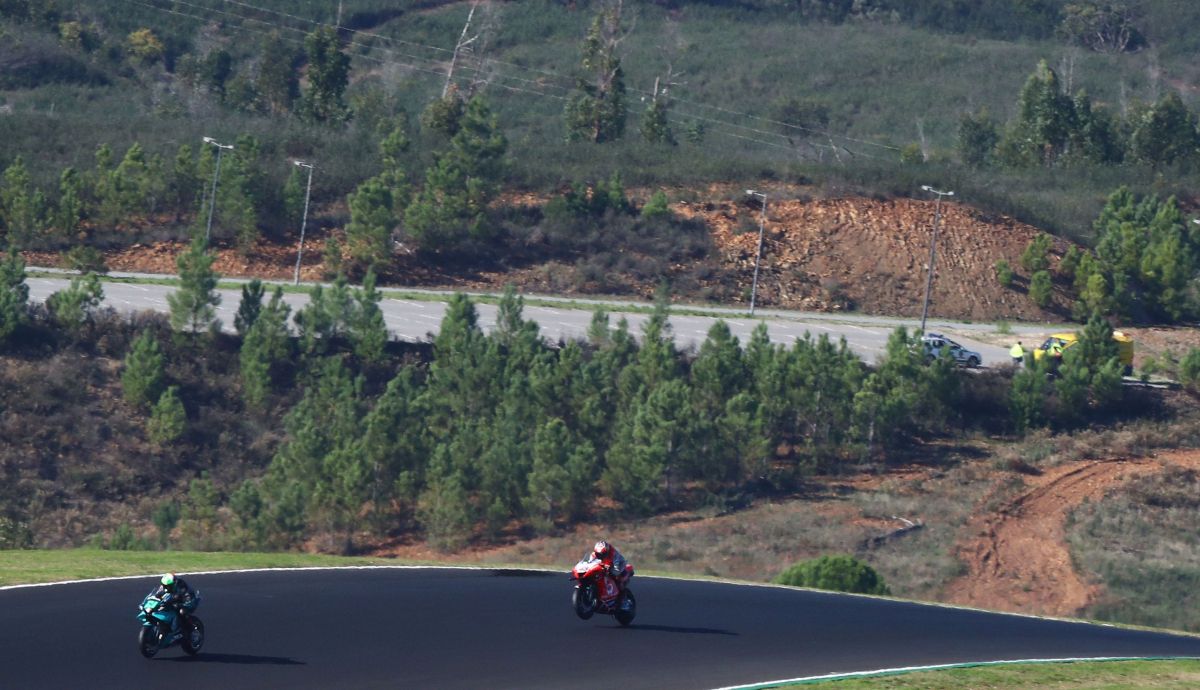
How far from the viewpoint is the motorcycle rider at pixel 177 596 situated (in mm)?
16688

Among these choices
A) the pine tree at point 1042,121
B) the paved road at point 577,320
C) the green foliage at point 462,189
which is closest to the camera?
the paved road at point 577,320

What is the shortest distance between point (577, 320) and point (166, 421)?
2170 cm

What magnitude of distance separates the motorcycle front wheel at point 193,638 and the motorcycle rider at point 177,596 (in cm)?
13

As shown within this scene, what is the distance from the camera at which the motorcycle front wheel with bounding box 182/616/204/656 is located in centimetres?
1686

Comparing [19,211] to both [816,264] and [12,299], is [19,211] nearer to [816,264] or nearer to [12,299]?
[12,299]

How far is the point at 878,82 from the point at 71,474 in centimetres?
11009

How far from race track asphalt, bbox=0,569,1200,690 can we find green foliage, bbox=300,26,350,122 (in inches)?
2886

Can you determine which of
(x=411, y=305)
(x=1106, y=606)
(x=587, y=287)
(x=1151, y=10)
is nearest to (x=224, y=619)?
(x=1106, y=606)

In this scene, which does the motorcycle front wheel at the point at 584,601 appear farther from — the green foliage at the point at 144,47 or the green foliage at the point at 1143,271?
the green foliage at the point at 144,47

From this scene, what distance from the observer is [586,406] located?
46.8 m

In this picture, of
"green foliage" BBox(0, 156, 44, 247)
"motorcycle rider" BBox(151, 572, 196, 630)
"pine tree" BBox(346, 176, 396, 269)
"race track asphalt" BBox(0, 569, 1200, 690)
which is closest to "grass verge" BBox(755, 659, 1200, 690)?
"race track asphalt" BBox(0, 569, 1200, 690)

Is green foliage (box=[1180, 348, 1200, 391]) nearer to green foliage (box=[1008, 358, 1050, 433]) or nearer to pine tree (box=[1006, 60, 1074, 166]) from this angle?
green foliage (box=[1008, 358, 1050, 433])

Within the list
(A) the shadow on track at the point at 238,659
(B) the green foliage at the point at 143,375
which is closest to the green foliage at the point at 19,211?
(B) the green foliage at the point at 143,375

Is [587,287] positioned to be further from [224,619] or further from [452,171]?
[224,619]
